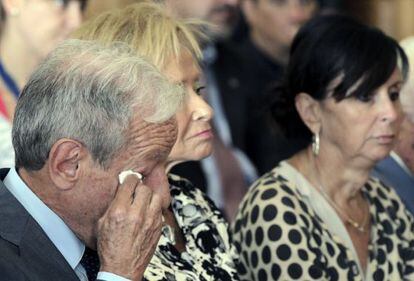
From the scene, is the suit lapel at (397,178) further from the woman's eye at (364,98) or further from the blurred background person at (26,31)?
Answer: the blurred background person at (26,31)

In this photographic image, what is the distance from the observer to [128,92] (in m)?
2.46

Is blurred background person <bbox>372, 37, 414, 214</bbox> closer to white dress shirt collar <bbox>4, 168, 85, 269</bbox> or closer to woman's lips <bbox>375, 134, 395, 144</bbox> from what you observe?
woman's lips <bbox>375, 134, 395, 144</bbox>

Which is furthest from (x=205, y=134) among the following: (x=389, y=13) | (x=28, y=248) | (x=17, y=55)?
(x=389, y=13)

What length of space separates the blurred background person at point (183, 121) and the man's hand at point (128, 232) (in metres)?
0.52

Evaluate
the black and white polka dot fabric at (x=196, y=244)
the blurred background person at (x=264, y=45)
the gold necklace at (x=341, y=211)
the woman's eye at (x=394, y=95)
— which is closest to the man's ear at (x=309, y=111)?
the gold necklace at (x=341, y=211)

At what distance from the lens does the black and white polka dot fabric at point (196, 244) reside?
9.64 feet

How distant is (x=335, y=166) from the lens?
3.61m

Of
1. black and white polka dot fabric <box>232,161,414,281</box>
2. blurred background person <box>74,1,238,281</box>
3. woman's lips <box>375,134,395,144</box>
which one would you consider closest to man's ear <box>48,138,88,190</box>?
blurred background person <box>74,1,238,281</box>

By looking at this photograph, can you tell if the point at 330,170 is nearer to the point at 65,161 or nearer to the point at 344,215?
the point at 344,215

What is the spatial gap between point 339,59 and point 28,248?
1492 millimetres

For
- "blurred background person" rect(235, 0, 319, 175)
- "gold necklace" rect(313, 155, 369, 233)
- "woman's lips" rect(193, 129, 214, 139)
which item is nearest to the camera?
"woman's lips" rect(193, 129, 214, 139)

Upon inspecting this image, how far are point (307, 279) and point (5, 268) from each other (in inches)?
49.4

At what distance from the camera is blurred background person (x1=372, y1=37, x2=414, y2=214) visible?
4.01m

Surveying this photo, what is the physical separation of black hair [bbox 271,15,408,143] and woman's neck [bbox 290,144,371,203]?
209mm
